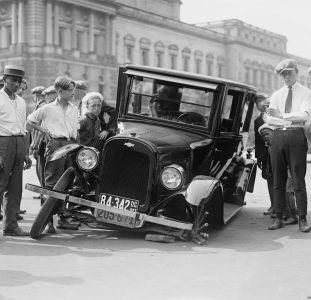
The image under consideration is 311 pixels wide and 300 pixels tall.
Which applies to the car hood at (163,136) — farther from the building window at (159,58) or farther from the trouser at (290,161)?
the building window at (159,58)

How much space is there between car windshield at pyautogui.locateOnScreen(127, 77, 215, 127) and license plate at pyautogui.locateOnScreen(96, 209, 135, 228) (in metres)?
1.48

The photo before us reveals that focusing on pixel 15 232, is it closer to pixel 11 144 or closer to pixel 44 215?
pixel 44 215

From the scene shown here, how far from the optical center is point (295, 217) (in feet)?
25.9

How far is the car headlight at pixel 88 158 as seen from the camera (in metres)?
6.69

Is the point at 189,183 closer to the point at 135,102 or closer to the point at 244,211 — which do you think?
the point at 135,102

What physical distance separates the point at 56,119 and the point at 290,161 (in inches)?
110

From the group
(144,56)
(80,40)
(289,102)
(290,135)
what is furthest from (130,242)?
(144,56)

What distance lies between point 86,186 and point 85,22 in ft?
176

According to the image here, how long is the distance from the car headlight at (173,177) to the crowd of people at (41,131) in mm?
1341

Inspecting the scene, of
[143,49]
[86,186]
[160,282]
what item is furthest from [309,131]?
[143,49]

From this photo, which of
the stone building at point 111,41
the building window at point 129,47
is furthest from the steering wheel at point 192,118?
the building window at point 129,47

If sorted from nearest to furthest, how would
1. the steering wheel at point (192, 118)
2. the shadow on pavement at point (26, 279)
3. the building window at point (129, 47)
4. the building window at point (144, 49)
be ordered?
1. the shadow on pavement at point (26, 279)
2. the steering wheel at point (192, 118)
3. the building window at point (129, 47)
4. the building window at point (144, 49)

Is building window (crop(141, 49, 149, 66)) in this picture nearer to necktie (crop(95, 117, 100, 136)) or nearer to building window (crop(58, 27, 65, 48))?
building window (crop(58, 27, 65, 48))

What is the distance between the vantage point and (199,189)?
636cm
